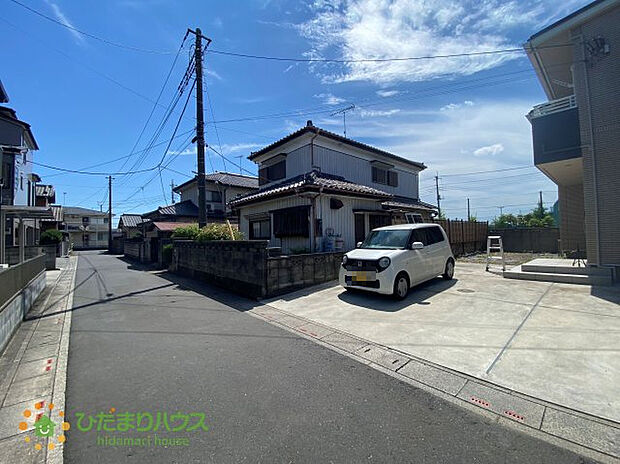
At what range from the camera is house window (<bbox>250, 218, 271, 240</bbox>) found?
1219 centimetres

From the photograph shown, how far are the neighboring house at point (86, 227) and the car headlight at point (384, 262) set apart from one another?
53.3 m

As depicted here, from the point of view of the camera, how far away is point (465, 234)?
53.6 feet

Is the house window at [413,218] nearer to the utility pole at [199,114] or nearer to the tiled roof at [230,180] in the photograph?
the utility pole at [199,114]

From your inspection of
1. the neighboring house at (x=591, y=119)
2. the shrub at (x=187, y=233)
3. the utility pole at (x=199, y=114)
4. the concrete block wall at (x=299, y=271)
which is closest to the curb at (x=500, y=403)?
the concrete block wall at (x=299, y=271)

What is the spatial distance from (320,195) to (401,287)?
4.77 meters

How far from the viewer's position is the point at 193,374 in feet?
11.0

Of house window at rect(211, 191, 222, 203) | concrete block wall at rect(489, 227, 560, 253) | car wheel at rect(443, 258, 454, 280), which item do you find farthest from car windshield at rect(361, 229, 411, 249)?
house window at rect(211, 191, 222, 203)

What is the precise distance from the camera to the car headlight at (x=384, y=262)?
19.9 ft

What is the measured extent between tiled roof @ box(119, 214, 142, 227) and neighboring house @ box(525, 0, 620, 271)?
3583cm

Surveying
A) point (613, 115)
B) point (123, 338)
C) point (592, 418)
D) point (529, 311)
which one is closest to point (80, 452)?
point (123, 338)

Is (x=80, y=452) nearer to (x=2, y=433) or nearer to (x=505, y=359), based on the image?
(x=2, y=433)

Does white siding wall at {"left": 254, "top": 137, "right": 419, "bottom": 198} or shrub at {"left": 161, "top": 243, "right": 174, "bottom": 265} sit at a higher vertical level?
white siding wall at {"left": 254, "top": 137, "right": 419, "bottom": 198}

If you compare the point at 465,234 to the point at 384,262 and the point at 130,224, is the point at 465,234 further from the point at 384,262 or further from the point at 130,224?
the point at 130,224

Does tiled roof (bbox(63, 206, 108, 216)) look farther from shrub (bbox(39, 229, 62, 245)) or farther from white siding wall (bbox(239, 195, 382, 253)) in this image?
white siding wall (bbox(239, 195, 382, 253))
